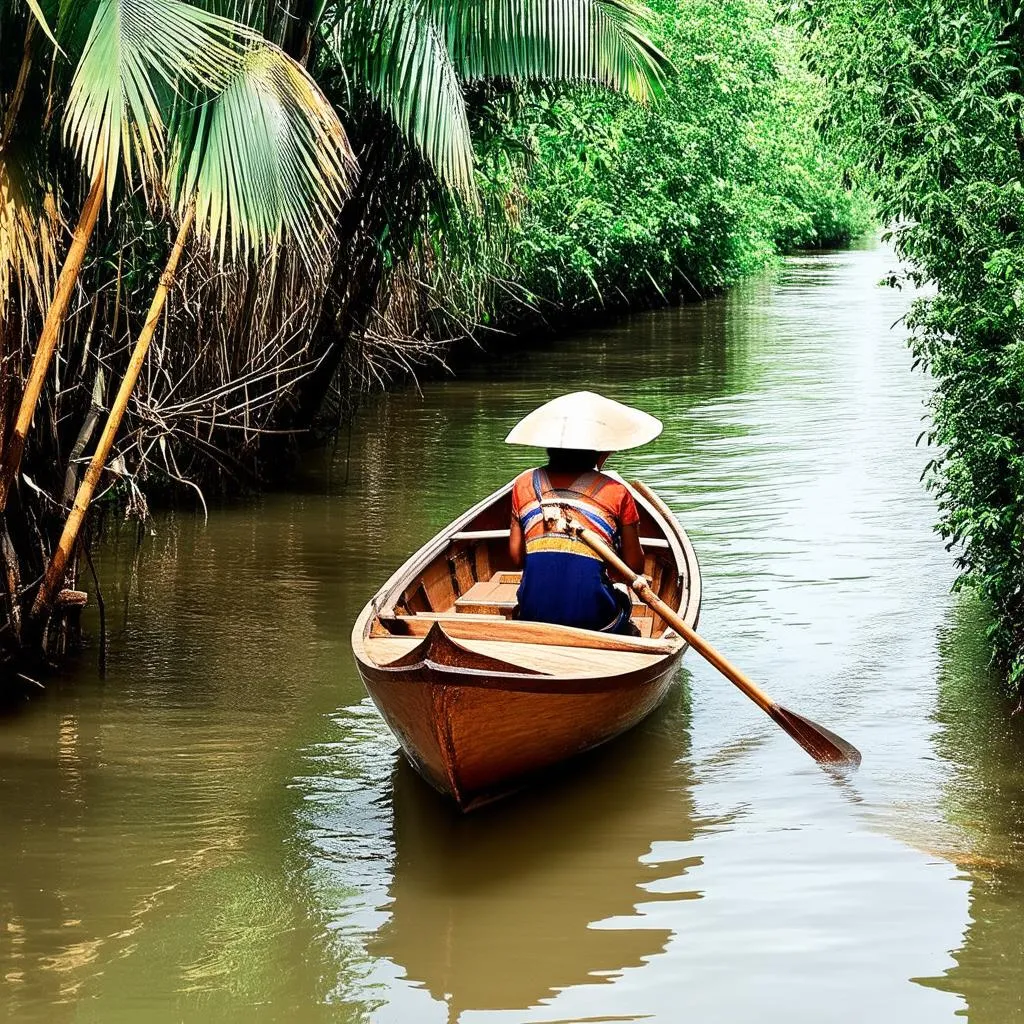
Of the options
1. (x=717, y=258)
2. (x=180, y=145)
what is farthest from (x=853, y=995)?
(x=717, y=258)

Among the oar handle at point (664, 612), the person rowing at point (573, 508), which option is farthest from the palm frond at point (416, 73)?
the oar handle at point (664, 612)

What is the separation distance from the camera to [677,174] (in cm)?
2939

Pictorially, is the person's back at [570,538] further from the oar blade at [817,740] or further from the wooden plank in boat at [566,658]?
the oar blade at [817,740]

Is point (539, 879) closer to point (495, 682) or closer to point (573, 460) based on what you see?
point (495, 682)

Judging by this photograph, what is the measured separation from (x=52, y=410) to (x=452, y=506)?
5.29 m

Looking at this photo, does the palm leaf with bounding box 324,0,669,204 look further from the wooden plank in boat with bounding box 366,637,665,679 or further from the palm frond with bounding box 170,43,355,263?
the wooden plank in boat with bounding box 366,637,665,679

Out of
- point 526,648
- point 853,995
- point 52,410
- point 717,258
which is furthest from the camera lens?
point 717,258

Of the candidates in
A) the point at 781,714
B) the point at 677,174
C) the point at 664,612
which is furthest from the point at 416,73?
the point at 677,174

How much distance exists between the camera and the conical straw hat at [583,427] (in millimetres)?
7375

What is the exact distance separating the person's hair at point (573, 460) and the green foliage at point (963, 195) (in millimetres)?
1910

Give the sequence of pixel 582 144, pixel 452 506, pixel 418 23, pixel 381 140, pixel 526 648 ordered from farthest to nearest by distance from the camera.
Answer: pixel 582 144 < pixel 452 506 < pixel 381 140 < pixel 418 23 < pixel 526 648

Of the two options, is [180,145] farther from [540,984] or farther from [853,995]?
[853,995]

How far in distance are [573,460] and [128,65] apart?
8.33 feet

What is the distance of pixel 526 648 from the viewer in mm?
6938
